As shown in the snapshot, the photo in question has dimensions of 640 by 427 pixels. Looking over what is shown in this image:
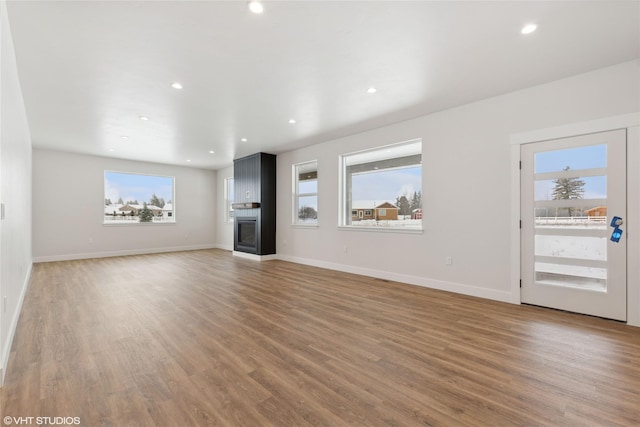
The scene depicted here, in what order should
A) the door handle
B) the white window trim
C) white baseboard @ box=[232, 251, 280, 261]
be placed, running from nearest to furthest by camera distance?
the door handle
the white window trim
white baseboard @ box=[232, 251, 280, 261]

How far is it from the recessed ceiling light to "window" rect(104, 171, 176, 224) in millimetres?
7672

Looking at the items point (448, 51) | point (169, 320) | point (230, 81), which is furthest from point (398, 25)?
point (169, 320)

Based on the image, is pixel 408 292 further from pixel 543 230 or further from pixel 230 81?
pixel 230 81

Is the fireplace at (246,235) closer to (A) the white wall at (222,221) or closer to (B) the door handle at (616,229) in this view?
(A) the white wall at (222,221)

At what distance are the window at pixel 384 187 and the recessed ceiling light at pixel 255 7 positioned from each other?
328 centimetres

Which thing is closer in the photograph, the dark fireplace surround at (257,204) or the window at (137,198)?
the dark fireplace surround at (257,204)

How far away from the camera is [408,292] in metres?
4.17

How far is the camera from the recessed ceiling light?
2133mm

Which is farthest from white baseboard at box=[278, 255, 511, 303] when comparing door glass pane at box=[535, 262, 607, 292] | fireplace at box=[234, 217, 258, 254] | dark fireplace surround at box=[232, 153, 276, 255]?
fireplace at box=[234, 217, 258, 254]

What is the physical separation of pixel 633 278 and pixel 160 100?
5.89 metres

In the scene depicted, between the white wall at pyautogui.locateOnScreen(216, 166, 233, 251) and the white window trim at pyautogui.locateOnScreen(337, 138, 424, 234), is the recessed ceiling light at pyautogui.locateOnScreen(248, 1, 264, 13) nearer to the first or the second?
the white window trim at pyautogui.locateOnScreen(337, 138, 424, 234)

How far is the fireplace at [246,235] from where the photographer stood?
7400 millimetres

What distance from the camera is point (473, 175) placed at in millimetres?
4035

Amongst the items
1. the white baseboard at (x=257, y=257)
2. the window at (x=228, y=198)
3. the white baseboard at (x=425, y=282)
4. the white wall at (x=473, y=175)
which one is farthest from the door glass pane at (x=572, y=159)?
the window at (x=228, y=198)
